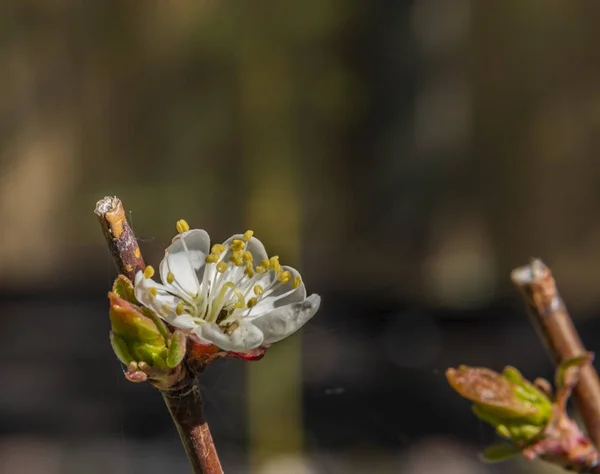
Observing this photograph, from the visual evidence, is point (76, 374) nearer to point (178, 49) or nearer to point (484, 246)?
point (178, 49)

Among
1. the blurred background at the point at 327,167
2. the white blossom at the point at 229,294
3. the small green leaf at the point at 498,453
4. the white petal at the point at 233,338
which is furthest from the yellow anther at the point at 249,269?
the blurred background at the point at 327,167

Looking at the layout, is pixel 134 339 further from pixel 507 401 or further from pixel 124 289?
pixel 507 401

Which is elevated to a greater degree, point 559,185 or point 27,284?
point 559,185

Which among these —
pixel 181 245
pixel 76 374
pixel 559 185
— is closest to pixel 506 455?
pixel 181 245

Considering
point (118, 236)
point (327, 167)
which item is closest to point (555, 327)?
point (118, 236)

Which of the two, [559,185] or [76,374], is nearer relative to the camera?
[76,374]

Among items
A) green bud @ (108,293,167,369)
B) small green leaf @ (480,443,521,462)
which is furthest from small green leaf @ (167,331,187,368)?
small green leaf @ (480,443,521,462)

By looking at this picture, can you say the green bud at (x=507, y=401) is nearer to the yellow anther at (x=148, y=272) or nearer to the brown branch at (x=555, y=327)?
the brown branch at (x=555, y=327)
